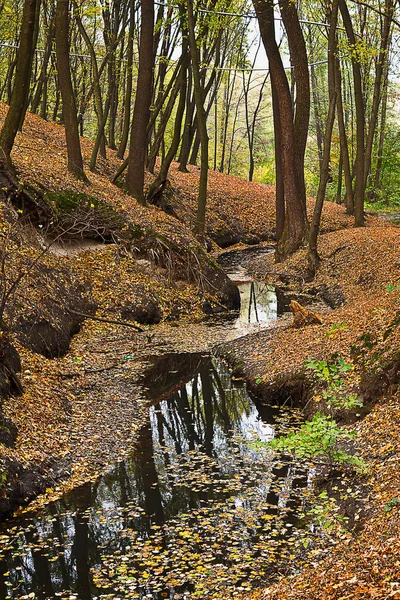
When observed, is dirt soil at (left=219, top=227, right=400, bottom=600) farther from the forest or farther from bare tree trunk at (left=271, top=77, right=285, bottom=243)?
bare tree trunk at (left=271, top=77, right=285, bottom=243)

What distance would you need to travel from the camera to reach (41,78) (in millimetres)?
24875

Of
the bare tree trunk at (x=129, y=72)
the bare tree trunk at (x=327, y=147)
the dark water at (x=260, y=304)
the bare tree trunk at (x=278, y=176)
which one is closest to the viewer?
the dark water at (x=260, y=304)

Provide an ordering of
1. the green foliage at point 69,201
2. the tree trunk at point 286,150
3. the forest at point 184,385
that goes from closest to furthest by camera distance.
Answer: the forest at point 184,385, the green foliage at point 69,201, the tree trunk at point 286,150

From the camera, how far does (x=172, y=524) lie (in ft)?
19.8

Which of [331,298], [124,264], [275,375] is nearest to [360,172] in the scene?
[331,298]

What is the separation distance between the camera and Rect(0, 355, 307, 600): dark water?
5086 millimetres

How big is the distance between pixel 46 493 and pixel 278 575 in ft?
8.74

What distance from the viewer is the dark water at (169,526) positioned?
5.09m

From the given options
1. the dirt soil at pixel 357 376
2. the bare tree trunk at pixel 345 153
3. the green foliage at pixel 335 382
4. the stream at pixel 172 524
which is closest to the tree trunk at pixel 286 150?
the dirt soil at pixel 357 376

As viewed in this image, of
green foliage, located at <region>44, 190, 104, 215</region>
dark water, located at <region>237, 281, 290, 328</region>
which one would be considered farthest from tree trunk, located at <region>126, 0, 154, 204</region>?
dark water, located at <region>237, 281, 290, 328</region>

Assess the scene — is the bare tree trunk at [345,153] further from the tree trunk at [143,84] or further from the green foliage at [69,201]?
the green foliage at [69,201]

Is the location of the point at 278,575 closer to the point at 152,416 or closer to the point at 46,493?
the point at 46,493

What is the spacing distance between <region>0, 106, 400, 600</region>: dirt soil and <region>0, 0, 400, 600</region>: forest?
39 mm

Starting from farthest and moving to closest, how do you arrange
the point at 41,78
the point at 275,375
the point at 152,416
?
1. the point at 41,78
2. the point at 275,375
3. the point at 152,416
